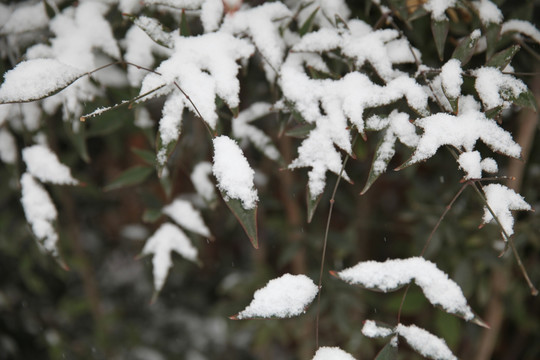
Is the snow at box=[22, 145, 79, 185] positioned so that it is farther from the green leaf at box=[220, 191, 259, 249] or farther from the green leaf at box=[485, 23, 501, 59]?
the green leaf at box=[485, 23, 501, 59]

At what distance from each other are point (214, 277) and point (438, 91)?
45.5 inches

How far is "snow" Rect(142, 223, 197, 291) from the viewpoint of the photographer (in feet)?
2.70

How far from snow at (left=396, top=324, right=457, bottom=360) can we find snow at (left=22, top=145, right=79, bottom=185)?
0.61 metres

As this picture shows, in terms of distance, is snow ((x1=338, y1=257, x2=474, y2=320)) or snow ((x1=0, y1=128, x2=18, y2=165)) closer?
snow ((x1=338, y1=257, x2=474, y2=320))

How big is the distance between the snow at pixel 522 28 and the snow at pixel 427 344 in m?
0.48

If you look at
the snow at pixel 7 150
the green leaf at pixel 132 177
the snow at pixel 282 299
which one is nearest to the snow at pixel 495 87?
the snow at pixel 282 299

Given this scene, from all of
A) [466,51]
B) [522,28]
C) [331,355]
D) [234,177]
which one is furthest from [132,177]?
[522,28]

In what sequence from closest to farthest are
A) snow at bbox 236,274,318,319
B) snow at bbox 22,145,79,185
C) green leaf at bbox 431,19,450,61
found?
snow at bbox 236,274,318,319, green leaf at bbox 431,19,450,61, snow at bbox 22,145,79,185

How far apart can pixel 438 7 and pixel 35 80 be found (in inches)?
23.3

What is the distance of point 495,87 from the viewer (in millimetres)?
581

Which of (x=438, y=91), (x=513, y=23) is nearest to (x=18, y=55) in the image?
(x=438, y=91)

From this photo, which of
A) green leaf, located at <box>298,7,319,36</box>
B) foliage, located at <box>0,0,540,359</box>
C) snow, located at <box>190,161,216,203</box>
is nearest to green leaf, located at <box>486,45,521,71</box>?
foliage, located at <box>0,0,540,359</box>

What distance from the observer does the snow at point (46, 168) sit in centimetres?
77

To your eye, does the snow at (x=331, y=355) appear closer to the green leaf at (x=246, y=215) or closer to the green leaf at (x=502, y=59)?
the green leaf at (x=246, y=215)
